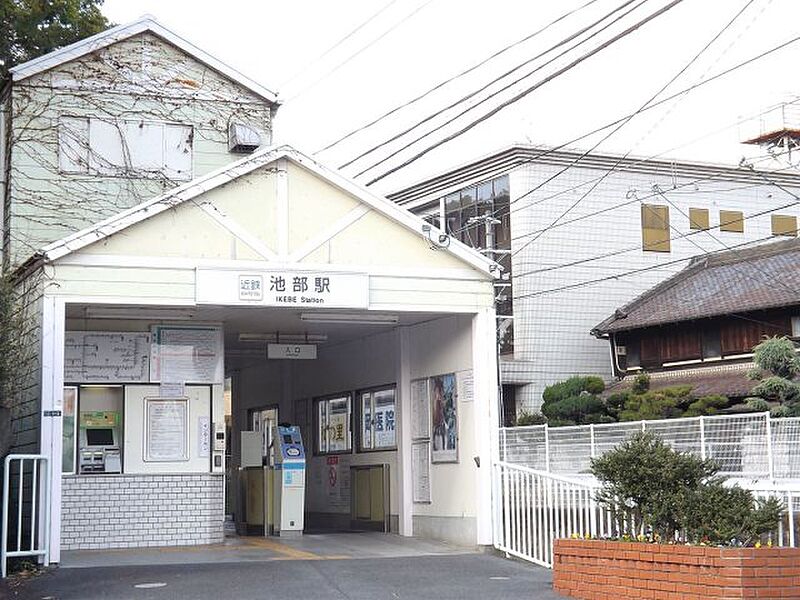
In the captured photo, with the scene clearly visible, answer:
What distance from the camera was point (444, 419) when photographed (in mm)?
18469

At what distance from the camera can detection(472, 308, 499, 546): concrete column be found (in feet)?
56.0

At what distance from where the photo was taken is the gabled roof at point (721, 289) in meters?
31.8

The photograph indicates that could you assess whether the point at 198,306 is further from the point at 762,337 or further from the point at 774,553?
the point at 762,337

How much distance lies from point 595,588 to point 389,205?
694 centimetres

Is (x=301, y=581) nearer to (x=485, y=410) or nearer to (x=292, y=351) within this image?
(x=485, y=410)

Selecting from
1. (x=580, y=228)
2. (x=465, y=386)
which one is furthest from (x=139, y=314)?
(x=580, y=228)

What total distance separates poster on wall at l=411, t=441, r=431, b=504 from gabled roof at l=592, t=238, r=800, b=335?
14691 mm

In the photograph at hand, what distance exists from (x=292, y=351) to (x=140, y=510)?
3.77m

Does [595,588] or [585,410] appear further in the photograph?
[585,410]

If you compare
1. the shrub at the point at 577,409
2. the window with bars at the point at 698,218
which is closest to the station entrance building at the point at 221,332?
the shrub at the point at 577,409

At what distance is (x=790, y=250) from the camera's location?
33.7 meters

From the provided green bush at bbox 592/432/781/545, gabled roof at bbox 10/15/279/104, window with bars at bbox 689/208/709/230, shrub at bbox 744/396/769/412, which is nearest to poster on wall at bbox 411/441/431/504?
green bush at bbox 592/432/781/545

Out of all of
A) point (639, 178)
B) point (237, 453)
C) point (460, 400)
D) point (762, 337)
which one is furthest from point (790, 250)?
point (460, 400)

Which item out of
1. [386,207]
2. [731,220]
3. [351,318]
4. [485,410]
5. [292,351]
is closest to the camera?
[386,207]
